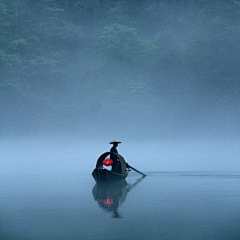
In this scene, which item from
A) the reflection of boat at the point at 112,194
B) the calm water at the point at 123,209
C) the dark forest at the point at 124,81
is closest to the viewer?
the calm water at the point at 123,209

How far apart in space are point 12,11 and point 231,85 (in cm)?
2350

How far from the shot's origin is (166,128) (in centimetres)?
5738

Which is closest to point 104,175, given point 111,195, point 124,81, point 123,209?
point 111,195

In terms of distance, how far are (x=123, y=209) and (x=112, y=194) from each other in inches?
129

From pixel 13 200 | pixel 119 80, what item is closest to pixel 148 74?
pixel 119 80

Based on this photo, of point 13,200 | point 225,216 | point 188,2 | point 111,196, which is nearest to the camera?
point 225,216

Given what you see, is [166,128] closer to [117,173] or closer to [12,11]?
[12,11]

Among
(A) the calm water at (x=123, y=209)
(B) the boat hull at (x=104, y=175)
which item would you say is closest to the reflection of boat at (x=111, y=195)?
(A) the calm water at (x=123, y=209)

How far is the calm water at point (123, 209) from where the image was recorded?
1117 centimetres

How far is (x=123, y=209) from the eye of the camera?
46.3 feet

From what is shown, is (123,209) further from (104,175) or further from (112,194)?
(104,175)

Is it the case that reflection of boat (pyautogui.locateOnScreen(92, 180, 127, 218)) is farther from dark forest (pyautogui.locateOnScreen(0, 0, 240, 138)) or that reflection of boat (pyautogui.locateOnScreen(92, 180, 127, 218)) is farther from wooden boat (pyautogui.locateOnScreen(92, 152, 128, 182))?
dark forest (pyautogui.locateOnScreen(0, 0, 240, 138))

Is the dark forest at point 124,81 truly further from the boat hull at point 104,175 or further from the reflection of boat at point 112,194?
the boat hull at point 104,175

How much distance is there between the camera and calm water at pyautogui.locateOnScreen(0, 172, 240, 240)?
11172mm
